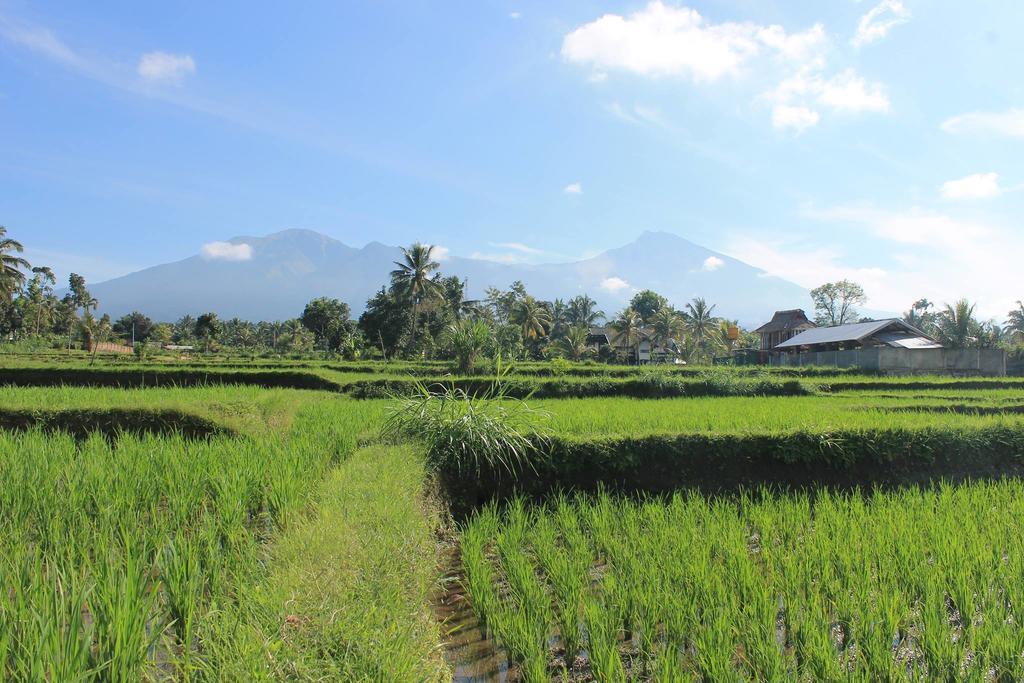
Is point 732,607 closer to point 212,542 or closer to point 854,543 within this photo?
point 854,543

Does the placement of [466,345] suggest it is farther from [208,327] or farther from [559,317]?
[559,317]

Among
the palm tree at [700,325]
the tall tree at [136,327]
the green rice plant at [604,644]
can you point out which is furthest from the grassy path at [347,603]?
the tall tree at [136,327]

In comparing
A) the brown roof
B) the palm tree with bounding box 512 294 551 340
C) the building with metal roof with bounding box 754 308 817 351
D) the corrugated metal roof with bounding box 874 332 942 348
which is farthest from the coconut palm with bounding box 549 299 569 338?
the corrugated metal roof with bounding box 874 332 942 348

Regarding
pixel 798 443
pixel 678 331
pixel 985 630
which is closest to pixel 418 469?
pixel 985 630

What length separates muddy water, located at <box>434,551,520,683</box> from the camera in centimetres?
300

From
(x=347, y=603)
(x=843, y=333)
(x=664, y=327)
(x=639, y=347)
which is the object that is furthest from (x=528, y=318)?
(x=347, y=603)

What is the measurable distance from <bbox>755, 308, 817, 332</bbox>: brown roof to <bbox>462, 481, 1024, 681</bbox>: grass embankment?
44.6 m

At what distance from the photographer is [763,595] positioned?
3.07 m

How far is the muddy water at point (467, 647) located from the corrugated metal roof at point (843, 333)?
31091 mm

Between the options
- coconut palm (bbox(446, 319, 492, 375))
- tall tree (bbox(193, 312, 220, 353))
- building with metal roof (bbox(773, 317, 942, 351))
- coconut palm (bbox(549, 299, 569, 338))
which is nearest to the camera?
coconut palm (bbox(446, 319, 492, 375))

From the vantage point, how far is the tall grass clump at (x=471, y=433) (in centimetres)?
618

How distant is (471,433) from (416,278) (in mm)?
31767

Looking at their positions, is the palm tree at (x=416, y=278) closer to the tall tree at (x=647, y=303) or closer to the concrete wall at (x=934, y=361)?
the concrete wall at (x=934, y=361)

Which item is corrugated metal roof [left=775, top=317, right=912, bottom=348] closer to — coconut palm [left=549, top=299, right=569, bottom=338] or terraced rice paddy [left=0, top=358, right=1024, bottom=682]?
coconut palm [left=549, top=299, right=569, bottom=338]
